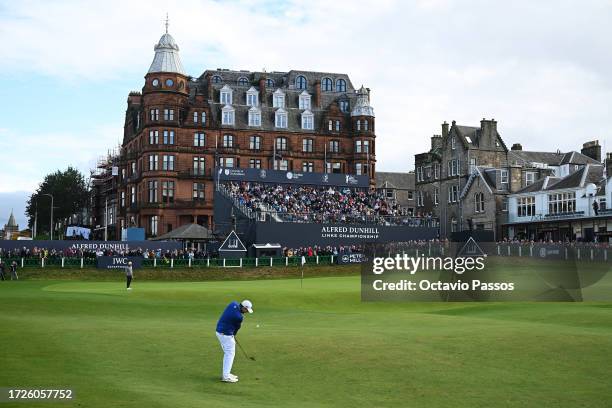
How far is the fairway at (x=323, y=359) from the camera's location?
17703mm

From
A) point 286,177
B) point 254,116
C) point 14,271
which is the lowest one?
point 14,271

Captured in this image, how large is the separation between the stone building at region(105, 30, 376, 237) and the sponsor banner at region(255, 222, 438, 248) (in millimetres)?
21065

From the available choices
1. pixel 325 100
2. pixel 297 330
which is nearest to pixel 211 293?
pixel 297 330

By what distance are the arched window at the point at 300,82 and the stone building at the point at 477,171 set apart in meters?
19.5

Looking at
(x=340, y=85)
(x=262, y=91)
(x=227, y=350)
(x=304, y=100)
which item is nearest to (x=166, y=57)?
(x=262, y=91)

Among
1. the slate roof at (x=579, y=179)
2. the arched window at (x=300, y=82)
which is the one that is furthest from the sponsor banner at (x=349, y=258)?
the arched window at (x=300, y=82)

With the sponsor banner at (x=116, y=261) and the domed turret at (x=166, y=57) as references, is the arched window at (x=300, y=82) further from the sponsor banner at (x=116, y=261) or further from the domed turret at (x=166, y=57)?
the sponsor banner at (x=116, y=261)

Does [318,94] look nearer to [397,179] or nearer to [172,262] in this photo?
[397,179]

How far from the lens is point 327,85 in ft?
359

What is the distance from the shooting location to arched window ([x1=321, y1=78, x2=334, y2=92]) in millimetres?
108938

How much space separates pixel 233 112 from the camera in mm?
98812

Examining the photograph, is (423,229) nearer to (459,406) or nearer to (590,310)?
(590,310)

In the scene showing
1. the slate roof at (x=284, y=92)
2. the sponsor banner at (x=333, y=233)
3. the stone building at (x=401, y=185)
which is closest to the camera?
the sponsor banner at (x=333, y=233)

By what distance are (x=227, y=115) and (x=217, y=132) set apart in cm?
294
